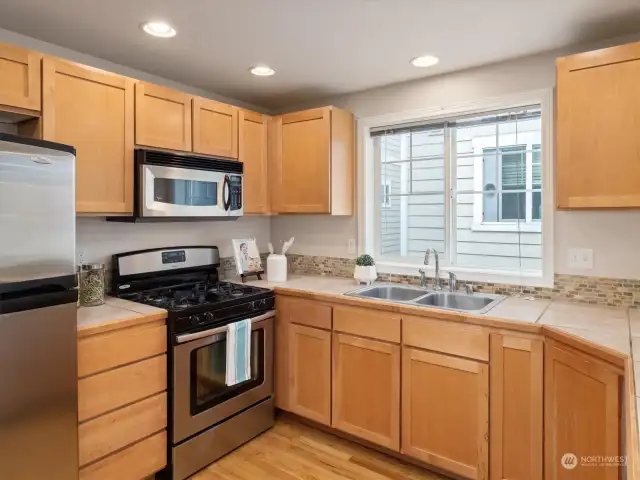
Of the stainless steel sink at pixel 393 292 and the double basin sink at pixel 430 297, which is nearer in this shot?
the double basin sink at pixel 430 297

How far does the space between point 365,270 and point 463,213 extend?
76cm

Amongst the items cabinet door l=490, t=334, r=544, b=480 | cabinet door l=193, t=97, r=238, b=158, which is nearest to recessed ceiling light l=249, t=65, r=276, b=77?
cabinet door l=193, t=97, r=238, b=158

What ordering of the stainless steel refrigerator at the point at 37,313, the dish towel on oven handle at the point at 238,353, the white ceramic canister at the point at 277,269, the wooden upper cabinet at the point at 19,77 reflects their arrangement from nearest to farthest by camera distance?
the stainless steel refrigerator at the point at 37,313
the wooden upper cabinet at the point at 19,77
the dish towel on oven handle at the point at 238,353
the white ceramic canister at the point at 277,269

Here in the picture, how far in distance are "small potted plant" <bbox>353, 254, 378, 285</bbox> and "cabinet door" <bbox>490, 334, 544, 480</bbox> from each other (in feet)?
3.39

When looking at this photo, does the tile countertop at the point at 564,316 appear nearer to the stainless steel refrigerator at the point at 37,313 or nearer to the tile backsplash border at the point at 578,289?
the tile backsplash border at the point at 578,289

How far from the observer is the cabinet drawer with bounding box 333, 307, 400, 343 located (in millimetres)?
2365

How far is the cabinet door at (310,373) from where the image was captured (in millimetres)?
2656

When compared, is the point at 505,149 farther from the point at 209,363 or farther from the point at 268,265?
the point at 209,363

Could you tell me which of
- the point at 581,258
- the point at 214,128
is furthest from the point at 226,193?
the point at 581,258

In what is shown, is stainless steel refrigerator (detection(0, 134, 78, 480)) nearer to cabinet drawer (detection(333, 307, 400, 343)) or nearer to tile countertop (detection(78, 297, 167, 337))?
tile countertop (detection(78, 297, 167, 337))

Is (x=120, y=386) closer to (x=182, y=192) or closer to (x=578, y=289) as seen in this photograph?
(x=182, y=192)

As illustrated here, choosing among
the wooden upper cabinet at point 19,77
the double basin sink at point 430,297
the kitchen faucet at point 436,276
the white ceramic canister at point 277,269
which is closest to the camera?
the wooden upper cabinet at point 19,77

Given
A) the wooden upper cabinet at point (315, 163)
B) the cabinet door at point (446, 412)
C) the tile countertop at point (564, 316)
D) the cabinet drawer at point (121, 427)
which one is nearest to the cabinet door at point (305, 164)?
the wooden upper cabinet at point (315, 163)

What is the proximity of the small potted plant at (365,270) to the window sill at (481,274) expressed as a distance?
6.9 inches
